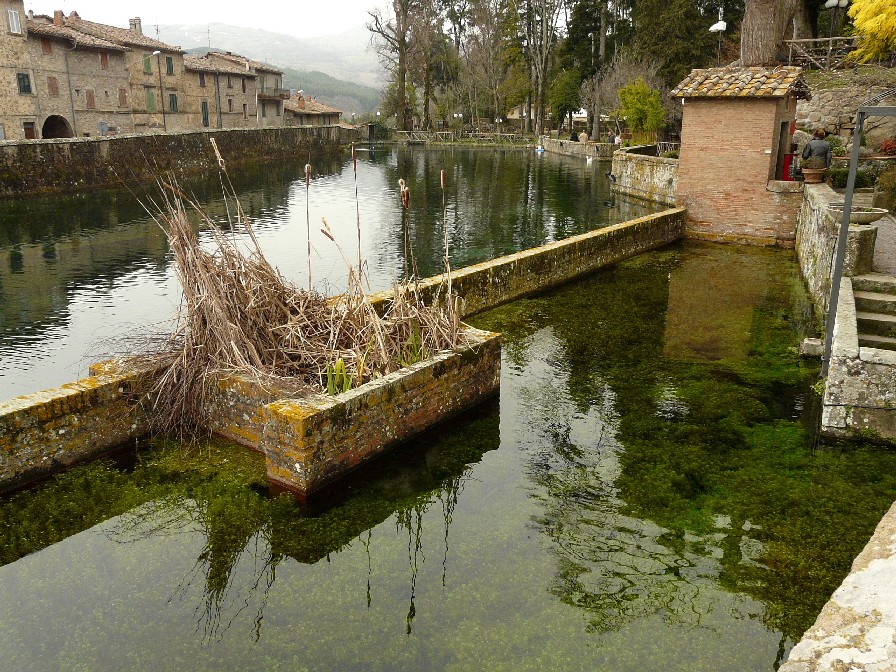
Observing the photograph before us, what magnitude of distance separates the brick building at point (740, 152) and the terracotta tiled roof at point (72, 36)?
117ft

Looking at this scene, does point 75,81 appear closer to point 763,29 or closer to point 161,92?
point 161,92

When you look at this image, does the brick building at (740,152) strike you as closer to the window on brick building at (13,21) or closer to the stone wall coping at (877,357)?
the stone wall coping at (877,357)

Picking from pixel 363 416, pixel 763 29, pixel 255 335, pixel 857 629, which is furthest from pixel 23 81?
pixel 857 629

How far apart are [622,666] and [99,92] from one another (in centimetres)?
4855

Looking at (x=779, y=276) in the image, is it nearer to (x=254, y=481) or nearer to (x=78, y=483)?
(x=254, y=481)

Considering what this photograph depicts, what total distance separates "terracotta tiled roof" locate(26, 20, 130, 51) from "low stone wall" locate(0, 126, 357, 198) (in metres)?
10.0

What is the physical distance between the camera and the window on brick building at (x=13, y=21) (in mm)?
36562

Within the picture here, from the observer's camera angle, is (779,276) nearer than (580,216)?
Yes

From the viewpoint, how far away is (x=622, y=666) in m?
4.54

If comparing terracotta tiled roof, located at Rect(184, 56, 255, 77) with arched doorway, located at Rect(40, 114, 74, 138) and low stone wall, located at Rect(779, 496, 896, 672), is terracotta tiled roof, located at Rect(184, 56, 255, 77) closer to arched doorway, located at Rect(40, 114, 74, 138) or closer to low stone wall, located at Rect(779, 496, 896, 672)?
arched doorway, located at Rect(40, 114, 74, 138)

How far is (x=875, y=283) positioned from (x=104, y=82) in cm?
4637

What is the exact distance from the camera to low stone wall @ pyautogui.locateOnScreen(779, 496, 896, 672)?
3.17 metres

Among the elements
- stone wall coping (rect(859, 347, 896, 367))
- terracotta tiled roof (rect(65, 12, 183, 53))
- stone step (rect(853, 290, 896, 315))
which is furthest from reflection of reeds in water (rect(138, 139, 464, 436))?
terracotta tiled roof (rect(65, 12, 183, 53))

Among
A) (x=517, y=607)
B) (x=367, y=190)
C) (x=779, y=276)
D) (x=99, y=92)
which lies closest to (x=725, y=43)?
(x=367, y=190)
